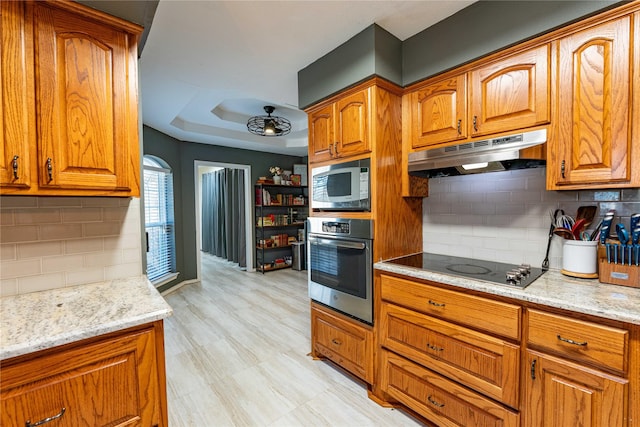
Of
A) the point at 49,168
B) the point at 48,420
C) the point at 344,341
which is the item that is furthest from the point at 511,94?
the point at 48,420

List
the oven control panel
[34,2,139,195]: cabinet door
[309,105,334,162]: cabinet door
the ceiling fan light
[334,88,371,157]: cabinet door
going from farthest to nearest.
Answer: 1. the ceiling fan light
2. [309,105,334,162]: cabinet door
3. the oven control panel
4. [334,88,371,157]: cabinet door
5. [34,2,139,195]: cabinet door

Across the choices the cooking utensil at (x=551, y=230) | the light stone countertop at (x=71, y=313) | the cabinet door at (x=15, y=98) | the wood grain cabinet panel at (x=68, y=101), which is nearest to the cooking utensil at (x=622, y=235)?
the cooking utensil at (x=551, y=230)

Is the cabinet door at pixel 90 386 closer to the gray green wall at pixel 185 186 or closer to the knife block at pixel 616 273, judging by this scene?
the knife block at pixel 616 273

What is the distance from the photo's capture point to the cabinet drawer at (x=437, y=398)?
4.51 feet

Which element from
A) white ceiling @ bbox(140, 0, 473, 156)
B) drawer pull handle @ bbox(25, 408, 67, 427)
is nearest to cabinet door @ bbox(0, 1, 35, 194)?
A: white ceiling @ bbox(140, 0, 473, 156)

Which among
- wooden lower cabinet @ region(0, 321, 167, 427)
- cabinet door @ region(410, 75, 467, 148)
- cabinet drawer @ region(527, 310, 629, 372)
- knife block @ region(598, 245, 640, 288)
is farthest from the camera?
cabinet door @ region(410, 75, 467, 148)

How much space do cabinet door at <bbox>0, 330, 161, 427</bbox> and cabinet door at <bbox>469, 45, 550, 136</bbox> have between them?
2.05 meters

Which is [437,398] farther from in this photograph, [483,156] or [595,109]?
[595,109]

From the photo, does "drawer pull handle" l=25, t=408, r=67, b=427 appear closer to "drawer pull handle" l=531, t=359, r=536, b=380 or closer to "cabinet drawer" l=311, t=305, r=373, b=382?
"cabinet drawer" l=311, t=305, r=373, b=382

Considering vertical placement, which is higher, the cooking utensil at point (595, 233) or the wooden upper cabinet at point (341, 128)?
the wooden upper cabinet at point (341, 128)

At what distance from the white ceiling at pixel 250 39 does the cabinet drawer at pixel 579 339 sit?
1.78m

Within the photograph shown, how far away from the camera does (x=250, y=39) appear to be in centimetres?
192

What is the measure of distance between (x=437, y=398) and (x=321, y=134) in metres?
1.94

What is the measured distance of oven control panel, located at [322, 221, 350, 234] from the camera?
6.51 feet
